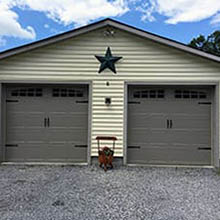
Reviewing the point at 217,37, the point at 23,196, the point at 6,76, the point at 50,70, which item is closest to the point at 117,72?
the point at 50,70

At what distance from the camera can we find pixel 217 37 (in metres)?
21.8

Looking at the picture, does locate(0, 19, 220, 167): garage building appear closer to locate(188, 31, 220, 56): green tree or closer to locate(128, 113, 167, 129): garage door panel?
locate(128, 113, 167, 129): garage door panel

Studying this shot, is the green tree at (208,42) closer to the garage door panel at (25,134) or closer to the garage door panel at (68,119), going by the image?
the garage door panel at (68,119)

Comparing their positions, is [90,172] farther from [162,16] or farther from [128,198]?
[162,16]

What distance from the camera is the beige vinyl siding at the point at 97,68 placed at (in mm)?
5547

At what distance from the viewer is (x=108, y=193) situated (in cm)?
368

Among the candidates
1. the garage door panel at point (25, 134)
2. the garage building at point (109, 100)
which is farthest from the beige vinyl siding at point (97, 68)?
the garage door panel at point (25, 134)

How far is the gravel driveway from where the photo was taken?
9.64ft

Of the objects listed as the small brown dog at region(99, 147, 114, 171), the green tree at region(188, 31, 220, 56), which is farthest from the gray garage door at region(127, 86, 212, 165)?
the green tree at region(188, 31, 220, 56)

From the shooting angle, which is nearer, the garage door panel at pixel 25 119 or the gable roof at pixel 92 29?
the gable roof at pixel 92 29

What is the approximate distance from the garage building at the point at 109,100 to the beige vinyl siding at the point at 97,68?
0.03 metres

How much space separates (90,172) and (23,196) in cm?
171

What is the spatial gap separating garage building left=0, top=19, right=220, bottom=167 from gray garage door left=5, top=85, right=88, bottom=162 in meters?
0.03

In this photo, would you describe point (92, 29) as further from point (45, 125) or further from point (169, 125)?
point (169, 125)
